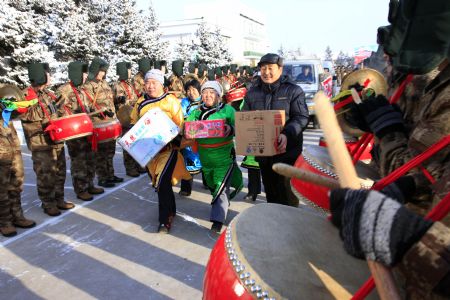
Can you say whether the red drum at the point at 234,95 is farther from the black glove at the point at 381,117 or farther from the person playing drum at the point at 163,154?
the black glove at the point at 381,117

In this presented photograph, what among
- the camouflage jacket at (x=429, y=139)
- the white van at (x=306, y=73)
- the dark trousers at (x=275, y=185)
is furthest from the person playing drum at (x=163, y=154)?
the white van at (x=306, y=73)

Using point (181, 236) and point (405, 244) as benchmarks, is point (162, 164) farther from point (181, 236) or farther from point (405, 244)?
point (405, 244)

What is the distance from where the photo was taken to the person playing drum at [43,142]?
487cm

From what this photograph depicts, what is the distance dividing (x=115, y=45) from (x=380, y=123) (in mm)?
20835

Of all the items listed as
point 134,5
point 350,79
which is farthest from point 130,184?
point 134,5

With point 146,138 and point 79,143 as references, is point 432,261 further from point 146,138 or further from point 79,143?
point 79,143

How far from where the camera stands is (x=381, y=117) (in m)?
1.49

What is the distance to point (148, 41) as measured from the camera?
843 inches

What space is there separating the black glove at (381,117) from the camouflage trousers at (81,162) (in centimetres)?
489

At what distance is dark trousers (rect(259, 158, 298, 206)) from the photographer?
12.0 feet

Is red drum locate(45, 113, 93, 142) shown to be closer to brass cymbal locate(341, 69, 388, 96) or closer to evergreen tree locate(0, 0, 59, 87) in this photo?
brass cymbal locate(341, 69, 388, 96)

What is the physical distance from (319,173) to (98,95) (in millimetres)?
5044

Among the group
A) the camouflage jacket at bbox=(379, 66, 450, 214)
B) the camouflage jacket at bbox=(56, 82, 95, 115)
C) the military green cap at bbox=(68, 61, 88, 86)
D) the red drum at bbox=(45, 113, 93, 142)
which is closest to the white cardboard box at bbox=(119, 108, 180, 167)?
the red drum at bbox=(45, 113, 93, 142)

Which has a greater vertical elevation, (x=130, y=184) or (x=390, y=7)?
(x=390, y=7)
